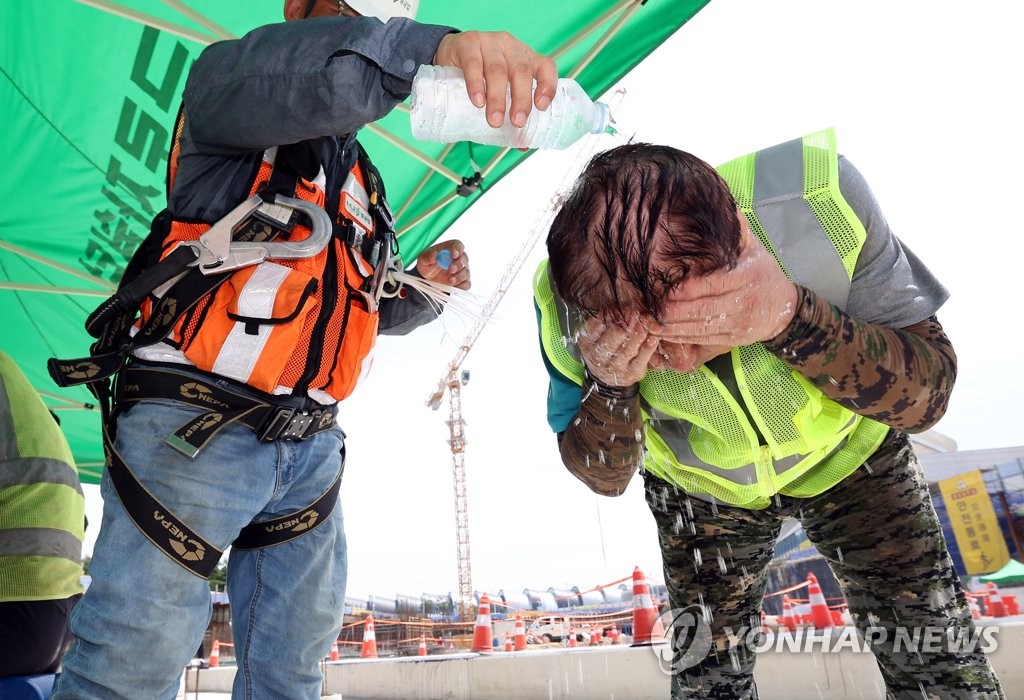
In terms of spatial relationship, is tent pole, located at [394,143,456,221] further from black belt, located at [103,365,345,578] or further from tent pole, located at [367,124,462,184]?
black belt, located at [103,365,345,578]

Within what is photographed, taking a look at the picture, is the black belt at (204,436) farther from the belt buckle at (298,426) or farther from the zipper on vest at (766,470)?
the zipper on vest at (766,470)

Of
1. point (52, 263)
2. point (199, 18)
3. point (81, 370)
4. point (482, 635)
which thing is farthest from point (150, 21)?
point (482, 635)

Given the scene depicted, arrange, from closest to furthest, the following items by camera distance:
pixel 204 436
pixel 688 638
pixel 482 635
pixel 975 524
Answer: pixel 204 436 < pixel 688 638 < pixel 482 635 < pixel 975 524

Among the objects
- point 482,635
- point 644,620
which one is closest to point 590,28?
point 644,620

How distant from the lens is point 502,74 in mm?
862

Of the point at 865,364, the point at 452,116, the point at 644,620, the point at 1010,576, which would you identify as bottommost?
the point at 1010,576

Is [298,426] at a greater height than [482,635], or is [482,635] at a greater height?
[298,426]

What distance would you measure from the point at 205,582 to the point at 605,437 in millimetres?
894

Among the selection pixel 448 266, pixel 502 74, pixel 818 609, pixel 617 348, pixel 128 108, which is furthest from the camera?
pixel 818 609

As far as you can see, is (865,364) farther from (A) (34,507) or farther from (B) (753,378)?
(A) (34,507)

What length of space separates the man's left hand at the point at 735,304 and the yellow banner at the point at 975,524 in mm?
20927

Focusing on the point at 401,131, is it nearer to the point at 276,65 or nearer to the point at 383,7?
the point at 383,7

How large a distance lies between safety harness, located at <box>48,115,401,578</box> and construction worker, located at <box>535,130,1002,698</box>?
0.62 m

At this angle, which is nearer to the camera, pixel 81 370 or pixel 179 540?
pixel 179 540
